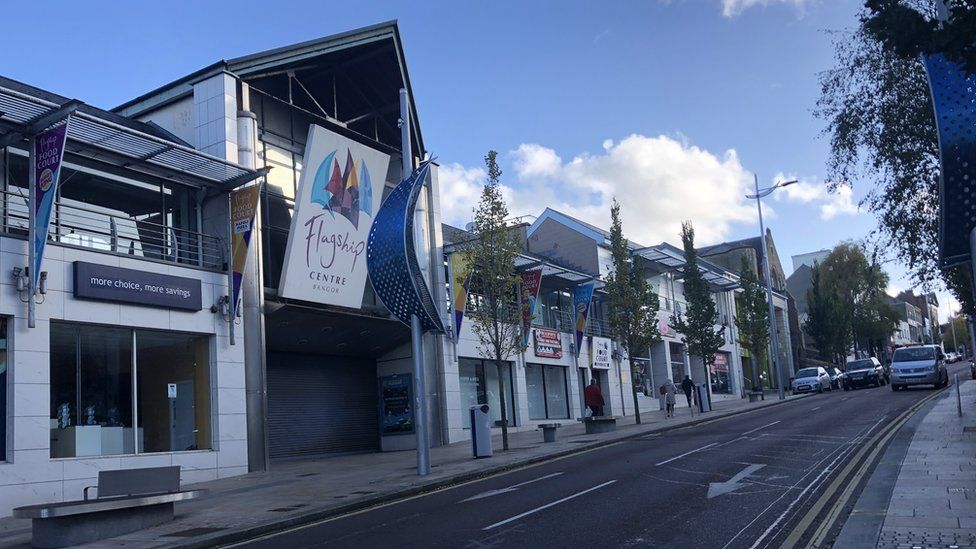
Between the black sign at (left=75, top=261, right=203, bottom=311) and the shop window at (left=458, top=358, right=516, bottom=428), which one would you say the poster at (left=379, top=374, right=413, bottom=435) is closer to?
the shop window at (left=458, top=358, right=516, bottom=428)

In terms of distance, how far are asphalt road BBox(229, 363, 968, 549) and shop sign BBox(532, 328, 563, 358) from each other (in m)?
15.7

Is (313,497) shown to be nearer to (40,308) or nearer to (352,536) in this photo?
(352,536)

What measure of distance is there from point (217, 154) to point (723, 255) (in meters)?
54.7

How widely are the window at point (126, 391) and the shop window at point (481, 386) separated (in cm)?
1152

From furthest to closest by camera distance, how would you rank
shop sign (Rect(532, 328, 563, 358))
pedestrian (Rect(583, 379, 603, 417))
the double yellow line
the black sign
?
shop sign (Rect(532, 328, 563, 358)) → pedestrian (Rect(583, 379, 603, 417)) → the black sign → the double yellow line

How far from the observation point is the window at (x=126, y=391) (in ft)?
55.2

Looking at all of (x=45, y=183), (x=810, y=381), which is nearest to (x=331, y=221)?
(x=45, y=183)

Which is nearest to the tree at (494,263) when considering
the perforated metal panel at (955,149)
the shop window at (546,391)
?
the shop window at (546,391)

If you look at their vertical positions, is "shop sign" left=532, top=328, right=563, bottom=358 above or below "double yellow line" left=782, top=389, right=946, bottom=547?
above

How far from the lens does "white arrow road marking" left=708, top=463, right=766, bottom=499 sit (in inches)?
466

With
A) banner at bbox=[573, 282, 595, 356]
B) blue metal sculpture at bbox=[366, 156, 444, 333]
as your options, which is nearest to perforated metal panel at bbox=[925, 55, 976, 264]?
blue metal sculpture at bbox=[366, 156, 444, 333]

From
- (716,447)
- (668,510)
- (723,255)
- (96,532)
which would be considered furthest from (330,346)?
(723,255)

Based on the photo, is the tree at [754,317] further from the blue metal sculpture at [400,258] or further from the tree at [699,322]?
the blue metal sculpture at [400,258]

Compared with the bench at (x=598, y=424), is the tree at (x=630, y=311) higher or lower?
higher
